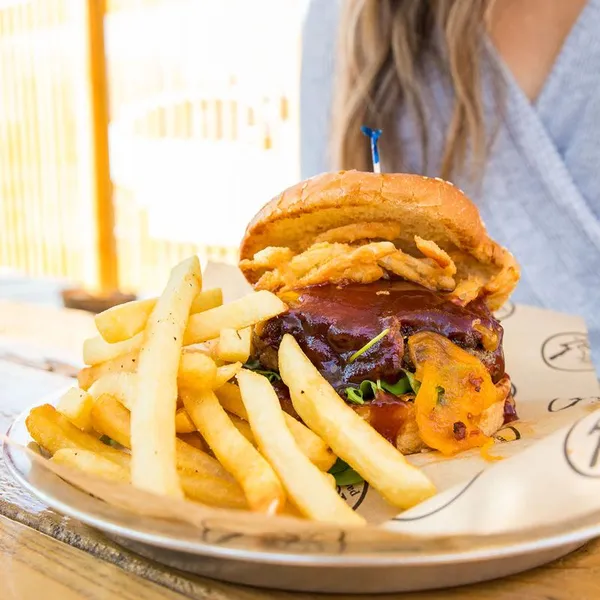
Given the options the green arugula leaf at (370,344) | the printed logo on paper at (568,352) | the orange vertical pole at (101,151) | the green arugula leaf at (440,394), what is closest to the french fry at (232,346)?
the green arugula leaf at (370,344)

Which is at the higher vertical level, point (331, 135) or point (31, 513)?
point (331, 135)

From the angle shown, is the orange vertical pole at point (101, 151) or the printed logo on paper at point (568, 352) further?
the orange vertical pole at point (101, 151)

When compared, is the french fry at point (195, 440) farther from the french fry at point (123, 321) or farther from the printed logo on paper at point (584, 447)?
the printed logo on paper at point (584, 447)

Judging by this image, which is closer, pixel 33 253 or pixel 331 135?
pixel 331 135

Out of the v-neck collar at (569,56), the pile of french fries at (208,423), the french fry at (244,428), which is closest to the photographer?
the pile of french fries at (208,423)

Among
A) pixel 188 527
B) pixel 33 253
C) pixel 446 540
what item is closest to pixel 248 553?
pixel 188 527

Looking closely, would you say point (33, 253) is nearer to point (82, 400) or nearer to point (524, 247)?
point (524, 247)

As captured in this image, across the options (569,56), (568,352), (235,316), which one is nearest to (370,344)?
(235,316)
